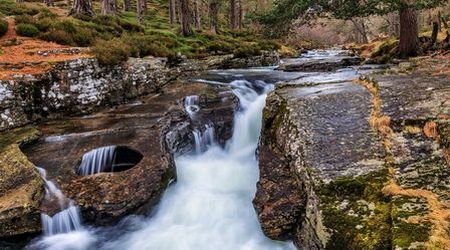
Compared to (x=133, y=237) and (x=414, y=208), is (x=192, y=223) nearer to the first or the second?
(x=133, y=237)

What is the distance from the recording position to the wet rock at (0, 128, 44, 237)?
21.1 feet

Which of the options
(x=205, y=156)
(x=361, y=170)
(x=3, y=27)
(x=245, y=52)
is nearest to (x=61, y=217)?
(x=205, y=156)

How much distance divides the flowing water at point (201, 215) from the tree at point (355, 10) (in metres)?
7.16

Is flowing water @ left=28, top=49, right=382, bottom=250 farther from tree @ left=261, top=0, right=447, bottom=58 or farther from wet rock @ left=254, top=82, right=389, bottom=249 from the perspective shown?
tree @ left=261, top=0, right=447, bottom=58

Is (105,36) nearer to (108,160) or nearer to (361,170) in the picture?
(108,160)

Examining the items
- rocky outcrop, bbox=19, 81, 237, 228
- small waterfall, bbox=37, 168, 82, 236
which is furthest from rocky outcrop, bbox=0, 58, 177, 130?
small waterfall, bbox=37, 168, 82, 236

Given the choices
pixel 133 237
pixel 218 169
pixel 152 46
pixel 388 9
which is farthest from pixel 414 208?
pixel 152 46

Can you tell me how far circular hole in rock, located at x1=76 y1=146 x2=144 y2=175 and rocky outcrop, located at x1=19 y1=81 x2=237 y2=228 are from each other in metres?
0.13

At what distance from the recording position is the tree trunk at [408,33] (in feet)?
54.5

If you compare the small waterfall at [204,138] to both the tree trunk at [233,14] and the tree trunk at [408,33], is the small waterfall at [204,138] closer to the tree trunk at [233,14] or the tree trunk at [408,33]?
the tree trunk at [408,33]

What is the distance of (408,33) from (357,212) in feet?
49.0

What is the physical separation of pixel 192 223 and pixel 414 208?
4.54m

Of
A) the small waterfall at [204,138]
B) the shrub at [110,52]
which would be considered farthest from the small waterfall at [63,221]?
the shrub at [110,52]

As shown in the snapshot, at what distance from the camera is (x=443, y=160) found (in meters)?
5.23
